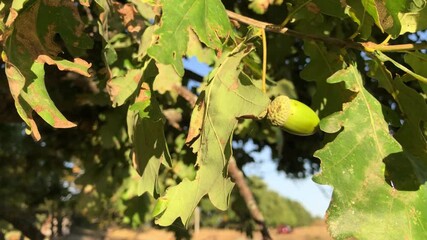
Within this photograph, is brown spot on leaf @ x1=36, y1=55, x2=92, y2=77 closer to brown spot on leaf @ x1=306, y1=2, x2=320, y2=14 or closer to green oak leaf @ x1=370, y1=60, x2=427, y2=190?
brown spot on leaf @ x1=306, y1=2, x2=320, y2=14

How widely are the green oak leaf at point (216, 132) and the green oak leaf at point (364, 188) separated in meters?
0.22

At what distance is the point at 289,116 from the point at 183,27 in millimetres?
398

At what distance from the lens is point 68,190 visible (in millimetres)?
7348

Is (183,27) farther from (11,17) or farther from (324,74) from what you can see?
(324,74)

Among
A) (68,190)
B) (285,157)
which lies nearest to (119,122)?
(285,157)

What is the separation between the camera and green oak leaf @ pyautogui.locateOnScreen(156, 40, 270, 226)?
1.53 metres

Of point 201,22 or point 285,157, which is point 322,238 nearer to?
point 285,157

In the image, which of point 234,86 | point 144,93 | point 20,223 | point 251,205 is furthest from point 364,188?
point 20,223

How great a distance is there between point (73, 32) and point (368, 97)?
3.19 feet

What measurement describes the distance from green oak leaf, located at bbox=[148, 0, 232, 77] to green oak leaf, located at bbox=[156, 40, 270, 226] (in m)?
0.10

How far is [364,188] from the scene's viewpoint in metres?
1.53

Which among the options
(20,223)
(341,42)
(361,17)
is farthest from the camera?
(20,223)

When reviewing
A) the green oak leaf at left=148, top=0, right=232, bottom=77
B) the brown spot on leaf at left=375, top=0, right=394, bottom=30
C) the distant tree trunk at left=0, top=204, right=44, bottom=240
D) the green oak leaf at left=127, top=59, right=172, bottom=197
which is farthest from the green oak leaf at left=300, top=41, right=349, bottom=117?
the distant tree trunk at left=0, top=204, right=44, bottom=240

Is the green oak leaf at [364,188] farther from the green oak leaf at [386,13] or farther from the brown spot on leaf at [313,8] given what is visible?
the brown spot on leaf at [313,8]
